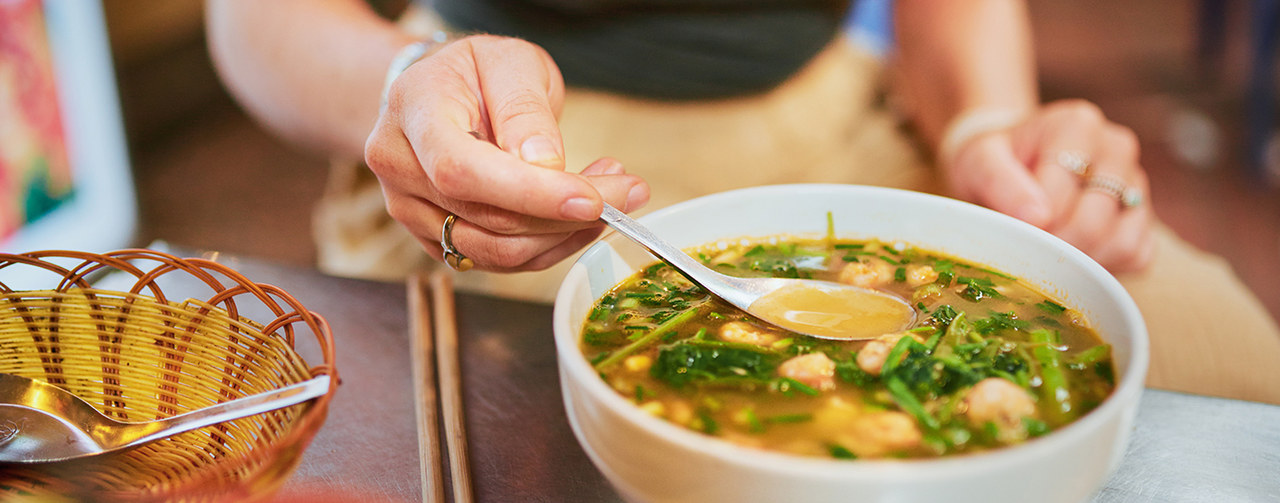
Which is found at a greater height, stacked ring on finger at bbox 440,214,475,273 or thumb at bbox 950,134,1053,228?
stacked ring on finger at bbox 440,214,475,273

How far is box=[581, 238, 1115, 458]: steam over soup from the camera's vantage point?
0.87 metres

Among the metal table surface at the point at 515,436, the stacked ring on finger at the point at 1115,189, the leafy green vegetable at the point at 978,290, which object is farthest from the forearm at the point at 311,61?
the stacked ring on finger at the point at 1115,189

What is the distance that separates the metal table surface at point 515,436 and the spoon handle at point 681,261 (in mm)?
264

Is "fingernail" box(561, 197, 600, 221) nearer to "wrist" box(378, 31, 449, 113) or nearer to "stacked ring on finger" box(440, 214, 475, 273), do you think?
"stacked ring on finger" box(440, 214, 475, 273)

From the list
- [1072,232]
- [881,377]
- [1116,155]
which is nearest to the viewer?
[881,377]

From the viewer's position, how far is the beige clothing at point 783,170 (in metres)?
1.68

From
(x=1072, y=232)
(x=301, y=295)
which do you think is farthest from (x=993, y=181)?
(x=301, y=295)

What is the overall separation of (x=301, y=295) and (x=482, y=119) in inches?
18.9

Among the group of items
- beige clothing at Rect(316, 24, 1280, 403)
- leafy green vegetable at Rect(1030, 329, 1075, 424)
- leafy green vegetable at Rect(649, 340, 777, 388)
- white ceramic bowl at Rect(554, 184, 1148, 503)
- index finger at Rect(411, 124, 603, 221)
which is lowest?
beige clothing at Rect(316, 24, 1280, 403)

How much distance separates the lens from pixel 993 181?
5.40 ft

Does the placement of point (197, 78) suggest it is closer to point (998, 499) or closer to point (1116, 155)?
point (1116, 155)

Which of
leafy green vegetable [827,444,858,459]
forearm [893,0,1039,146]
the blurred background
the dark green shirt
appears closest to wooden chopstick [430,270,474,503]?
leafy green vegetable [827,444,858,459]

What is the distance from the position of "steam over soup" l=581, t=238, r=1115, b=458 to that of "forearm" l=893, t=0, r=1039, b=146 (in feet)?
3.56

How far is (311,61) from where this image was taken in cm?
181
